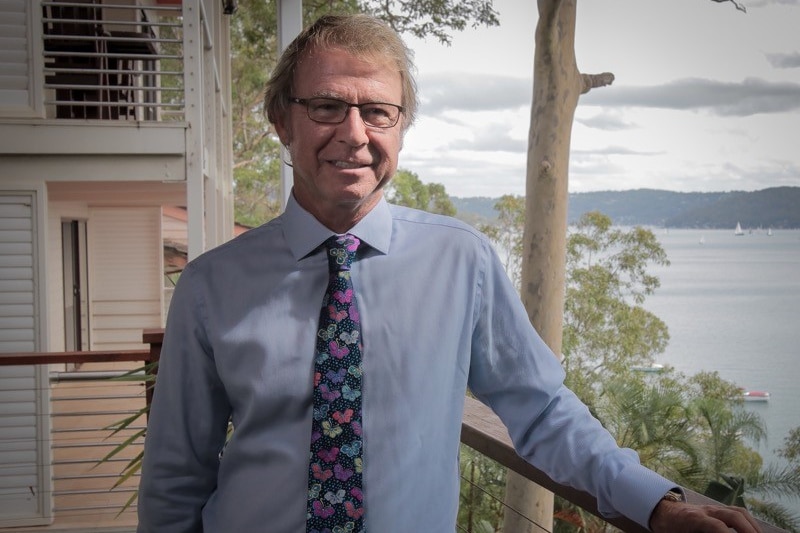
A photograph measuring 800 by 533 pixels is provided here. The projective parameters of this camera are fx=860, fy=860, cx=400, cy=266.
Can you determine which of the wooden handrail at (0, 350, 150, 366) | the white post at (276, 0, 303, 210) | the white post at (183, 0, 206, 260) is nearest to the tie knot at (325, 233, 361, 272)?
the white post at (276, 0, 303, 210)

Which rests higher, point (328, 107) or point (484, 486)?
point (328, 107)

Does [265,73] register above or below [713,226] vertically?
above

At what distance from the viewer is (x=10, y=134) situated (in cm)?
531

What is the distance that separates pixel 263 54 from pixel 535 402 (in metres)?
18.0

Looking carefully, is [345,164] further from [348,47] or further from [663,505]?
[663,505]

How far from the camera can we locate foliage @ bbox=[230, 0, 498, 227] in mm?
15211

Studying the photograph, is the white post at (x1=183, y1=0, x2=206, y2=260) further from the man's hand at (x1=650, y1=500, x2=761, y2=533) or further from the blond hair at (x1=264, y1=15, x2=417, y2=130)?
the man's hand at (x1=650, y1=500, x2=761, y2=533)

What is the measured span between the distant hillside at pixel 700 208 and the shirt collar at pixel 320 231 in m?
38.7

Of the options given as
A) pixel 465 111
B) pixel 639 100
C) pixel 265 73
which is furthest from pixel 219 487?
pixel 465 111

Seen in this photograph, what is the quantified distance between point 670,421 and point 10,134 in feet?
41.7

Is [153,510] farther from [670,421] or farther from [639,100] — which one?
[639,100]

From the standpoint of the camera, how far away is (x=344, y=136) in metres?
1.21

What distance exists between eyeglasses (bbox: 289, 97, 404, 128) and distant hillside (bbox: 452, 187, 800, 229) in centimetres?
3878

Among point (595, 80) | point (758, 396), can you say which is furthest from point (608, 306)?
point (758, 396)
